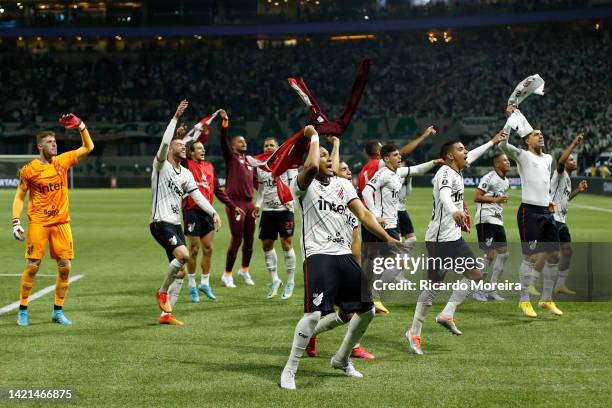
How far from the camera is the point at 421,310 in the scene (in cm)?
1041

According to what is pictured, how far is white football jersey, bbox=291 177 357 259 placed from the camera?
8.76 meters

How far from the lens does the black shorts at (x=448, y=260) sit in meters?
10.6

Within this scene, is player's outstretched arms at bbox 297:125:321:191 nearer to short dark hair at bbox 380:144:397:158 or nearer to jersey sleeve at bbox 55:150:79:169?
jersey sleeve at bbox 55:150:79:169

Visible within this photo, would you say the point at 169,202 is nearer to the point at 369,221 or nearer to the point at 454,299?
the point at 454,299

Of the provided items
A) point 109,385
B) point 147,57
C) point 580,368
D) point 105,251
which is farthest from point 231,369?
point 147,57

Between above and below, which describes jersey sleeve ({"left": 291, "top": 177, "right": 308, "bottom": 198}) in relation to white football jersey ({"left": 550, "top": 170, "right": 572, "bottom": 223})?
above

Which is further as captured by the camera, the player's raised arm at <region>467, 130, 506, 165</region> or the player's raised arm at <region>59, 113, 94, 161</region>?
the player's raised arm at <region>467, 130, 506, 165</region>

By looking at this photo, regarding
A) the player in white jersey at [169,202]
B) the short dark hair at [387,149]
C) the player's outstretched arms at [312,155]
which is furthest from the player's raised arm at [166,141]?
the player's outstretched arms at [312,155]

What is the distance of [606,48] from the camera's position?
69.0m

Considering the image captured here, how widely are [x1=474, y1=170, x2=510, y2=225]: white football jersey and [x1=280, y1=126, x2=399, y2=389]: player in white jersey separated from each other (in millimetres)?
6193

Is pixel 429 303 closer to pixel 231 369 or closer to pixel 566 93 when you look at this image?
pixel 231 369

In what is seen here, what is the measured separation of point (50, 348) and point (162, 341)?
1.27 meters

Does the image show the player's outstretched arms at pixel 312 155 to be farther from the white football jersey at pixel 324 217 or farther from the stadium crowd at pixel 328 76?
the stadium crowd at pixel 328 76

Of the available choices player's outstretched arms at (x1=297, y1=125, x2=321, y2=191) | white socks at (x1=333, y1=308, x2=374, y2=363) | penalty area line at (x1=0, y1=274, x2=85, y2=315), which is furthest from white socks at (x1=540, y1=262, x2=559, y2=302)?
penalty area line at (x1=0, y1=274, x2=85, y2=315)
